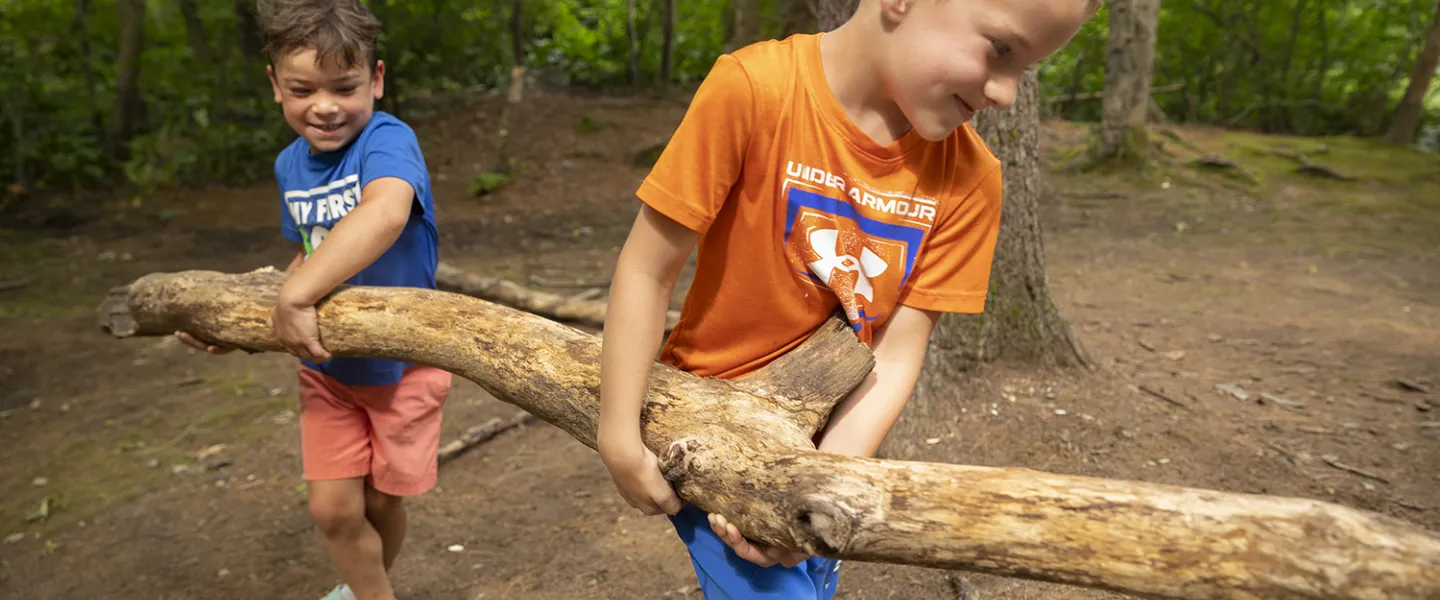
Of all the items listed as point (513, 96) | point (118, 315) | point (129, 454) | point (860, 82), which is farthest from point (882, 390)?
point (513, 96)

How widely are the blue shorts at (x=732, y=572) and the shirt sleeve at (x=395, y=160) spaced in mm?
1266

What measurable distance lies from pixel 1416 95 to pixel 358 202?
13.0 meters

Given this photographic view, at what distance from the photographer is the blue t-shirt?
2.55m

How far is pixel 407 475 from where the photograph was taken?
2.76 meters

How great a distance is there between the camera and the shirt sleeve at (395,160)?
244 cm

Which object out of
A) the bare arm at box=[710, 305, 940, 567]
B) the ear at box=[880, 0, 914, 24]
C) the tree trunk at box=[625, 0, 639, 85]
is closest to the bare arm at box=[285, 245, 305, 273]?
the bare arm at box=[710, 305, 940, 567]

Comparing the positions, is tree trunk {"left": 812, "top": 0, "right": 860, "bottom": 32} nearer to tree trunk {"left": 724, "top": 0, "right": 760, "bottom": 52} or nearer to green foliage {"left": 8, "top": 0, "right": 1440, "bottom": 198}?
green foliage {"left": 8, "top": 0, "right": 1440, "bottom": 198}

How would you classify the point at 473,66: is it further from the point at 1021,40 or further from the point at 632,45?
the point at 1021,40

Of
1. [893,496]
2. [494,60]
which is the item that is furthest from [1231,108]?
[893,496]

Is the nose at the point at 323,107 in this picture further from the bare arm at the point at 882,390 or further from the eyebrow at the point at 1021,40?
the eyebrow at the point at 1021,40

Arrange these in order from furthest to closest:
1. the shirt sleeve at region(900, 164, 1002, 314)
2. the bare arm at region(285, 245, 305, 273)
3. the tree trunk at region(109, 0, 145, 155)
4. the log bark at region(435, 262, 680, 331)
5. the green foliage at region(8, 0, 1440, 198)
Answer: the green foliage at region(8, 0, 1440, 198)
the tree trunk at region(109, 0, 145, 155)
the log bark at region(435, 262, 680, 331)
the bare arm at region(285, 245, 305, 273)
the shirt sleeve at region(900, 164, 1002, 314)

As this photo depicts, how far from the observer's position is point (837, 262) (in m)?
1.73

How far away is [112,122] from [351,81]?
9.75m

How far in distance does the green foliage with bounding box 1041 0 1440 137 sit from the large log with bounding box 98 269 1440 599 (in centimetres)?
1162
